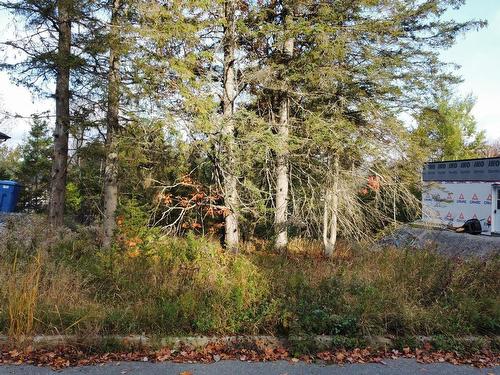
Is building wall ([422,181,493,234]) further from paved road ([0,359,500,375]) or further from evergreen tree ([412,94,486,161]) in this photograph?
paved road ([0,359,500,375])

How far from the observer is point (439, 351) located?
502 centimetres

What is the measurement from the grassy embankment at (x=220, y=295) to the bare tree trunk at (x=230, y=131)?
6.78 feet

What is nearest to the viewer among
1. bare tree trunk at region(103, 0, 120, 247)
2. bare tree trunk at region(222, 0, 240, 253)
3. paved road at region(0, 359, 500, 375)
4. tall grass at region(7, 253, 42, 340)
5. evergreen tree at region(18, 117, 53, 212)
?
paved road at region(0, 359, 500, 375)

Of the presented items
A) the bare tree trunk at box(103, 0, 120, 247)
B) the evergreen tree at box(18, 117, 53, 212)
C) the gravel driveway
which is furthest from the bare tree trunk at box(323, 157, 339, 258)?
the evergreen tree at box(18, 117, 53, 212)

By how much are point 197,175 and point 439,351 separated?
259 inches

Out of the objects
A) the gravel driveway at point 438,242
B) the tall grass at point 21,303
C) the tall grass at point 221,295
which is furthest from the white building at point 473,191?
the tall grass at point 21,303

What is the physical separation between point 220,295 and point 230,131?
4331 mm

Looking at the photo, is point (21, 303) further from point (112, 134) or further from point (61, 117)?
point (61, 117)

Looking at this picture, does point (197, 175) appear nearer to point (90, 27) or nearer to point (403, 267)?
point (90, 27)

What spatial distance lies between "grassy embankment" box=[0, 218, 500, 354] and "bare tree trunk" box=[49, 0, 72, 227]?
247 centimetres

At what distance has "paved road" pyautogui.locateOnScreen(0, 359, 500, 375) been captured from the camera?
13.9 feet

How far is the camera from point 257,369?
4.45 meters

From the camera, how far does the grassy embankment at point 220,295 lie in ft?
16.6

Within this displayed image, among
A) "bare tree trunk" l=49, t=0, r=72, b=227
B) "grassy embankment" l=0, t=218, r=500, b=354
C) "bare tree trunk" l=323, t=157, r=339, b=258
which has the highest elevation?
"bare tree trunk" l=49, t=0, r=72, b=227
